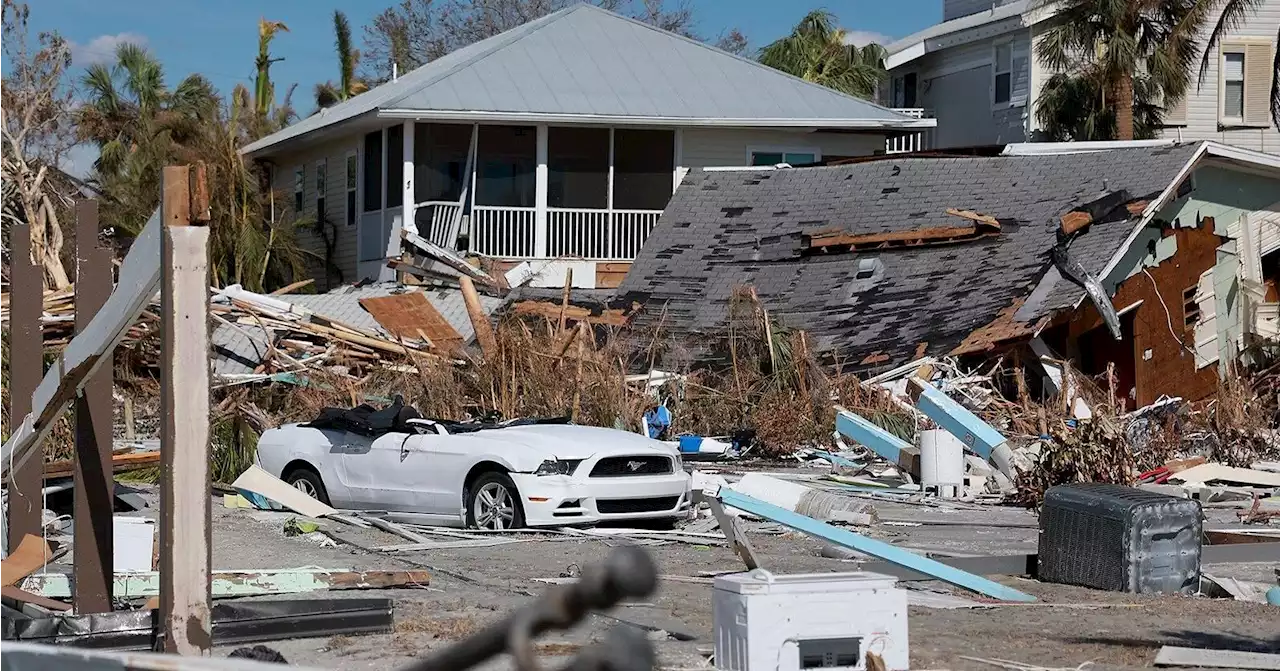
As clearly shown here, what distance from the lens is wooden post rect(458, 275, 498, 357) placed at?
2035 centimetres

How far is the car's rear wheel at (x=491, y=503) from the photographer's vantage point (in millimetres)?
13305

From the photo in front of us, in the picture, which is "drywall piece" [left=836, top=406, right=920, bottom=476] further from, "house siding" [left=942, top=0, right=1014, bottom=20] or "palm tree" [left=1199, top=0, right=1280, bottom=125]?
"house siding" [left=942, top=0, right=1014, bottom=20]

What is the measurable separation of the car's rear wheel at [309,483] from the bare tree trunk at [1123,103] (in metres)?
26.7

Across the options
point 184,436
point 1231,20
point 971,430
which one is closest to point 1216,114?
point 1231,20

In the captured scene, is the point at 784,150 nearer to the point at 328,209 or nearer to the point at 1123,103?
the point at 1123,103

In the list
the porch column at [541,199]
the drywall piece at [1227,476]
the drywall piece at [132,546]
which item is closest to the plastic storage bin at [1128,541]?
the drywall piece at [132,546]

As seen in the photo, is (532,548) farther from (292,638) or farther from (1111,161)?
(1111,161)

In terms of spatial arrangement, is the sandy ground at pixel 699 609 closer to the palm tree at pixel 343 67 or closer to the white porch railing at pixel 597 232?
the white porch railing at pixel 597 232

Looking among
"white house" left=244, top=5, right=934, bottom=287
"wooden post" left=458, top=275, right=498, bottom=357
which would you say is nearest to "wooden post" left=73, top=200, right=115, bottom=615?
"wooden post" left=458, top=275, right=498, bottom=357

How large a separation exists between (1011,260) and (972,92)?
20.4m

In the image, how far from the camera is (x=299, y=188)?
1495 inches

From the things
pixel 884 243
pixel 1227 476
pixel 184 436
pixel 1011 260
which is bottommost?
pixel 1227 476

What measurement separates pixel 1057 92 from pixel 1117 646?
3275 centimetres

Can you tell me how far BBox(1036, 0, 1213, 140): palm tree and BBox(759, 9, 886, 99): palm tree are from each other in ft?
24.4
